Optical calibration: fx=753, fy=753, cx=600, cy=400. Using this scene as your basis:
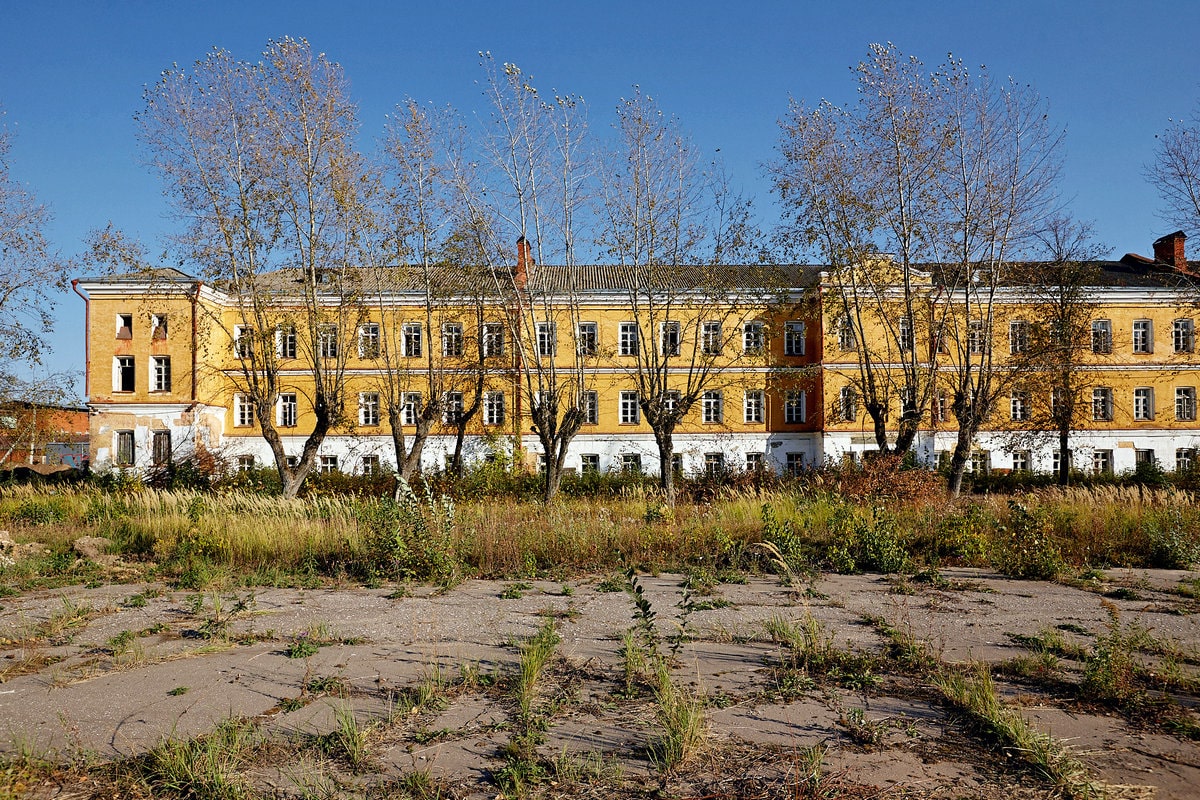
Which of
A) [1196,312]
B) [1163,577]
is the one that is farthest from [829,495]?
[1196,312]

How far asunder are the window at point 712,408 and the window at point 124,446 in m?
27.9

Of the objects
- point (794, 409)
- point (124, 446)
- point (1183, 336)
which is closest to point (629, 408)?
point (794, 409)

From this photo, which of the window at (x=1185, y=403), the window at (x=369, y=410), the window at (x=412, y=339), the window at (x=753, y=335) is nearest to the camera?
the window at (x=753, y=335)

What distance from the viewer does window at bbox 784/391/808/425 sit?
37625 mm

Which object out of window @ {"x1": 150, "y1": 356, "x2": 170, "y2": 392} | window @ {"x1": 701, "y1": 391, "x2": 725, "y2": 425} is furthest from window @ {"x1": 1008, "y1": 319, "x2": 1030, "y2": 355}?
window @ {"x1": 150, "y1": 356, "x2": 170, "y2": 392}

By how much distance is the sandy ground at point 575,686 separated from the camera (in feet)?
14.1

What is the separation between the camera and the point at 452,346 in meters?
34.7

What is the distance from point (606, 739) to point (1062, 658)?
4308mm

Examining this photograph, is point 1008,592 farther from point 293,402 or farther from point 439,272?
point 293,402

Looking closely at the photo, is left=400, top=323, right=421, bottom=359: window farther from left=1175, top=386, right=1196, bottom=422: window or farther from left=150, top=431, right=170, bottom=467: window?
left=1175, top=386, right=1196, bottom=422: window

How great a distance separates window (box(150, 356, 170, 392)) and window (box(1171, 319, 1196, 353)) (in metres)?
50.0

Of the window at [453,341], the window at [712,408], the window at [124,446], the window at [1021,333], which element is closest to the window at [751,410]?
the window at [712,408]

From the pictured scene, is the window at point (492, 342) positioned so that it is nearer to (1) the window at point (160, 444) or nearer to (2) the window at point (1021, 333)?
(1) the window at point (160, 444)

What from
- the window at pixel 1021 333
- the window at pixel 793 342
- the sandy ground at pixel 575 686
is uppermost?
the window at pixel 793 342
